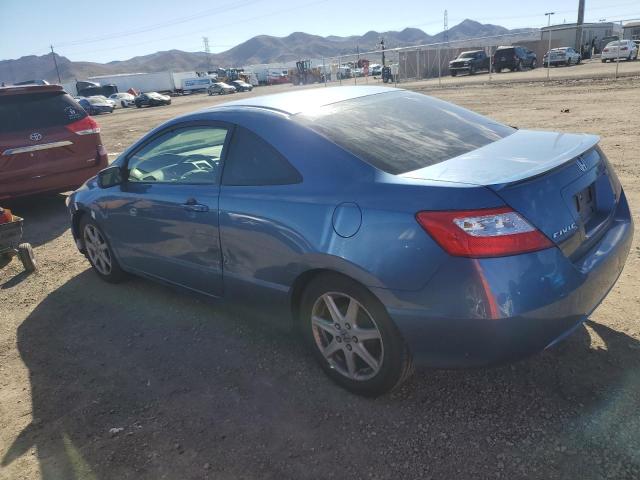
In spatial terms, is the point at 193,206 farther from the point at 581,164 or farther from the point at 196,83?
the point at 196,83

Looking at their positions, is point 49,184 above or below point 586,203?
below

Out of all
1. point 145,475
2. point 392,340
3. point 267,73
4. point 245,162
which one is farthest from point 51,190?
point 267,73

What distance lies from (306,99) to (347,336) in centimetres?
156

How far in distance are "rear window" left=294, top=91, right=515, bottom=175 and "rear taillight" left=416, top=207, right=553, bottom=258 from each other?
476 mm

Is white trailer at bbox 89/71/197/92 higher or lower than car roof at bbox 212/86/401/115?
lower

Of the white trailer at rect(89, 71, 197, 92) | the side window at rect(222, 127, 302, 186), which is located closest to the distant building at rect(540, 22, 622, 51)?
the white trailer at rect(89, 71, 197, 92)

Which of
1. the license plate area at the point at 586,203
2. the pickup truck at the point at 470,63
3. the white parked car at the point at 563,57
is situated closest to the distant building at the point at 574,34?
the white parked car at the point at 563,57

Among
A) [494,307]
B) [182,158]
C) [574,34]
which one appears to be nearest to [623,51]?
[574,34]

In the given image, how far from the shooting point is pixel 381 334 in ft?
8.18

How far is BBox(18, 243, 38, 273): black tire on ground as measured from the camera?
523 centimetres

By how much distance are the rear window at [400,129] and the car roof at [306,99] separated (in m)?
0.08

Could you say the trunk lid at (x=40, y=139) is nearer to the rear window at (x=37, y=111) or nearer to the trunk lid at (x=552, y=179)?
the rear window at (x=37, y=111)

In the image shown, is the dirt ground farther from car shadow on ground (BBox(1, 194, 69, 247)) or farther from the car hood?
car shadow on ground (BBox(1, 194, 69, 247))

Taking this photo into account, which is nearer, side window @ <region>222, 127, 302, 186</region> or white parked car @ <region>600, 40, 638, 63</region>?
side window @ <region>222, 127, 302, 186</region>
